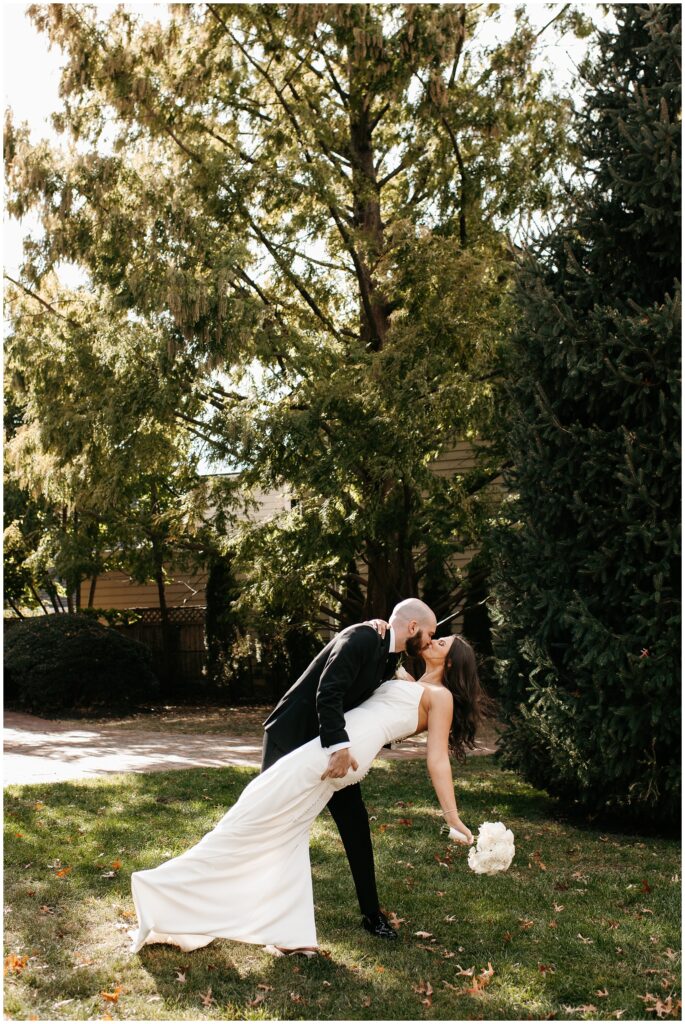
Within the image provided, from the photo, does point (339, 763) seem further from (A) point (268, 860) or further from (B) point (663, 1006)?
(B) point (663, 1006)

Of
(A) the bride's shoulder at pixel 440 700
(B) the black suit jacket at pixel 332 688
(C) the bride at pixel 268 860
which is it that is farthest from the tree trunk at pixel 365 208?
(C) the bride at pixel 268 860

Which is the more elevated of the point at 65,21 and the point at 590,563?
the point at 65,21

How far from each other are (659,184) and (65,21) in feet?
25.1

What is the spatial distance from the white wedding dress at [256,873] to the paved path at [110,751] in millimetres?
5259

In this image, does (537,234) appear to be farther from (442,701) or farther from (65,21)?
(65,21)

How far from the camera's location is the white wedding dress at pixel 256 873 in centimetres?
477

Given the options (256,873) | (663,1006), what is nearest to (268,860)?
(256,873)

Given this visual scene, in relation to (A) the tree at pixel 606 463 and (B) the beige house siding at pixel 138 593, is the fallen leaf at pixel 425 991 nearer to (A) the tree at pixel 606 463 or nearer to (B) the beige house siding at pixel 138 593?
(A) the tree at pixel 606 463

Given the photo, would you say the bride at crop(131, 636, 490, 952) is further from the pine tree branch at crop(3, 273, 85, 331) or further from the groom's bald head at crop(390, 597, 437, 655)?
the pine tree branch at crop(3, 273, 85, 331)

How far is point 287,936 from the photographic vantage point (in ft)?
15.7

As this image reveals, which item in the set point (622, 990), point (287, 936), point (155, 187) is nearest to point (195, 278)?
point (155, 187)

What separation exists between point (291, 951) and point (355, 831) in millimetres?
683

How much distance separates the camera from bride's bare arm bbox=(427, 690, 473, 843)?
4824 mm

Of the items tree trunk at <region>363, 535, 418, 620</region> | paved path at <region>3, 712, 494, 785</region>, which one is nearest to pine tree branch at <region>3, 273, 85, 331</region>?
tree trunk at <region>363, 535, 418, 620</region>
